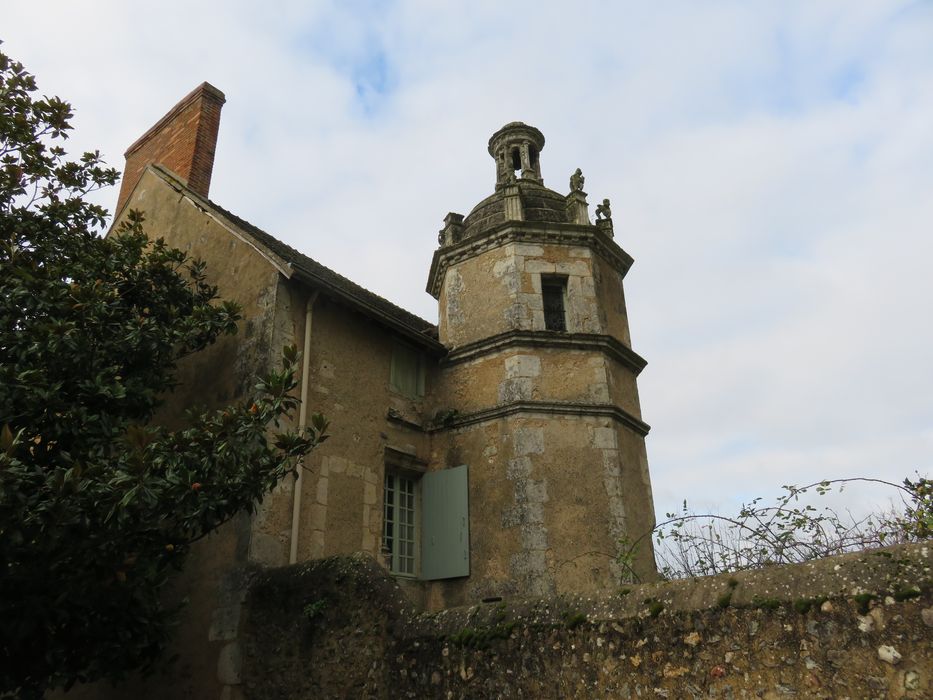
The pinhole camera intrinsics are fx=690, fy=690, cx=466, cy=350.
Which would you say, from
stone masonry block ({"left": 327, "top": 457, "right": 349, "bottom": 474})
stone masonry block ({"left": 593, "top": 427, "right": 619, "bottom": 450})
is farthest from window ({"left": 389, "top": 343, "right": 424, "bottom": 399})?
stone masonry block ({"left": 593, "top": 427, "right": 619, "bottom": 450})

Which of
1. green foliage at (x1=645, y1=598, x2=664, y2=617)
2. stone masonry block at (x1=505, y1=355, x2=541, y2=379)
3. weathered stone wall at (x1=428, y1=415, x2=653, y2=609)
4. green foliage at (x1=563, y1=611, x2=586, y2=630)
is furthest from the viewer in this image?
stone masonry block at (x1=505, y1=355, x2=541, y2=379)

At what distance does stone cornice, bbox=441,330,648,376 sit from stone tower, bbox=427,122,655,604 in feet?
0.05

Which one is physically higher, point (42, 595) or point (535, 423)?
point (535, 423)

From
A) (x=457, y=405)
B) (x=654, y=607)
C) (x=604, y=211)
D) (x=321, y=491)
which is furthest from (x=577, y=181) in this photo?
(x=654, y=607)

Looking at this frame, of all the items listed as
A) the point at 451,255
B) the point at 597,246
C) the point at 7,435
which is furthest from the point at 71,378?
the point at 597,246

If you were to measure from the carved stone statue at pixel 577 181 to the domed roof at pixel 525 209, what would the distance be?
0.36 metres

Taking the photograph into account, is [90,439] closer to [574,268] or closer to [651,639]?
[651,639]

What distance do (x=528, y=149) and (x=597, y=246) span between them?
295 cm

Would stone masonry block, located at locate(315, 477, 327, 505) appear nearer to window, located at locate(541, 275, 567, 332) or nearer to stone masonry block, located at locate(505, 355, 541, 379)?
stone masonry block, located at locate(505, 355, 541, 379)

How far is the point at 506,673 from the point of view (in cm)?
Answer: 439

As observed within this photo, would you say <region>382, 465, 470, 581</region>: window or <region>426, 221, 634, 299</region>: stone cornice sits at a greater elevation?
<region>426, 221, 634, 299</region>: stone cornice

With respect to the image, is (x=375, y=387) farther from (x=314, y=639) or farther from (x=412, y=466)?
(x=314, y=639)

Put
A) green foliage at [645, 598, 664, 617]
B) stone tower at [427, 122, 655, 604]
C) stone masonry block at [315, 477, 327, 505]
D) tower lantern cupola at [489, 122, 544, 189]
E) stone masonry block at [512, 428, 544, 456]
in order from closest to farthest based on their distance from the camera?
green foliage at [645, 598, 664, 617] → stone masonry block at [315, 477, 327, 505] → stone tower at [427, 122, 655, 604] → stone masonry block at [512, 428, 544, 456] → tower lantern cupola at [489, 122, 544, 189]

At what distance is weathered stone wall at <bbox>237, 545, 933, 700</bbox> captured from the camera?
3.28 metres
